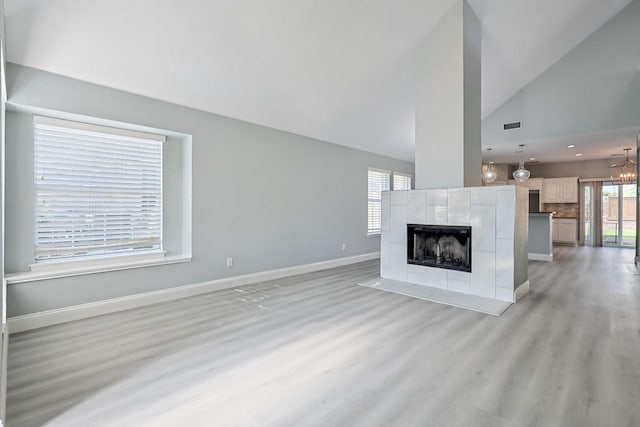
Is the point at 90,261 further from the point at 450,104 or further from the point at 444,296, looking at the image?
the point at 450,104

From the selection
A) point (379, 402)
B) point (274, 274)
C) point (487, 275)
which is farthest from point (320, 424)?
point (274, 274)

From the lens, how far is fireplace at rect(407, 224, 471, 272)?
4.39 meters

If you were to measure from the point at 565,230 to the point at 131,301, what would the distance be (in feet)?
39.1

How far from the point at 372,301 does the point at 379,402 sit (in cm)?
212

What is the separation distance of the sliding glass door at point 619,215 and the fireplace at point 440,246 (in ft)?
28.3

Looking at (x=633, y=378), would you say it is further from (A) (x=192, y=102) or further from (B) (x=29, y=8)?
(B) (x=29, y=8)

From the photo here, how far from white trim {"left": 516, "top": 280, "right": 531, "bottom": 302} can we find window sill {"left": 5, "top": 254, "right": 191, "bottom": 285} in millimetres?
4333

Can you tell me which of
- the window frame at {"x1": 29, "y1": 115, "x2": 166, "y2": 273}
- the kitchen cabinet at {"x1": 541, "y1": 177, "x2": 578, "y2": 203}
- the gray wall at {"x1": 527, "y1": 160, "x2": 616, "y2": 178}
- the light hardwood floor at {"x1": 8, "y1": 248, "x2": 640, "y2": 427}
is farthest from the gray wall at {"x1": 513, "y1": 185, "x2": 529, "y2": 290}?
the gray wall at {"x1": 527, "y1": 160, "x2": 616, "y2": 178}

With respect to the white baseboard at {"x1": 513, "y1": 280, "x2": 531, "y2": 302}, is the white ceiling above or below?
above

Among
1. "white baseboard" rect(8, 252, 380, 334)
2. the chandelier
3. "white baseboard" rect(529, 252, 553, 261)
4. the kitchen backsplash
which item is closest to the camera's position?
"white baseboard" rect(8, 252, 380, 334)

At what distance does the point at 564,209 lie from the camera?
405 inches

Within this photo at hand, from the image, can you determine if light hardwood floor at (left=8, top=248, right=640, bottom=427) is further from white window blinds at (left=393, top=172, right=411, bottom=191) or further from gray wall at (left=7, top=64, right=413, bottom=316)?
white window blinds at (left=393, top=172, right=411, bottom=191)

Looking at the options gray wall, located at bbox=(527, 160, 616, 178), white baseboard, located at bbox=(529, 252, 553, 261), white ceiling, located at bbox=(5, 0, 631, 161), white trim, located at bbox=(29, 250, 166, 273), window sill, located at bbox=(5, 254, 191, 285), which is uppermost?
white ceiling, located at bbox=(5, 0, 631, 161)

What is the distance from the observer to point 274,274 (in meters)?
5.37
